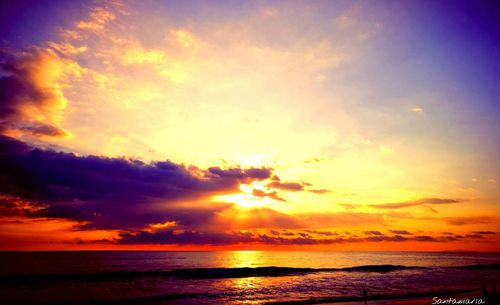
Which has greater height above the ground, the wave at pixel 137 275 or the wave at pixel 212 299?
the wave at pixel 212 299

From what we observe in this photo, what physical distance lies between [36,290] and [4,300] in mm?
6960

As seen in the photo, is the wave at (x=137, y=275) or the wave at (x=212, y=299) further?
the wave at (x=137, y=275)

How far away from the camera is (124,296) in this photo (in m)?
33.8

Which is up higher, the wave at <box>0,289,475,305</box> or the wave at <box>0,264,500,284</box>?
the wave at <box>0,289,475,305</box>

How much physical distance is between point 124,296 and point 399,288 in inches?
1304

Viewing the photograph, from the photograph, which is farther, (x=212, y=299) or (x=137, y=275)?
(x=137, y=275)

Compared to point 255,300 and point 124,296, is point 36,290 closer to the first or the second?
point 124,296

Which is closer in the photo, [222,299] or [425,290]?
[222,299]

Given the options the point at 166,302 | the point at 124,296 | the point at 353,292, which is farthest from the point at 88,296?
the point at 353,292

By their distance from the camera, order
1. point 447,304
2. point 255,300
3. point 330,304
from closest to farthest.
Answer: point 447,304 → point 330,304 → point 255,300

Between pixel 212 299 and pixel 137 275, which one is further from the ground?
pixel 212 299

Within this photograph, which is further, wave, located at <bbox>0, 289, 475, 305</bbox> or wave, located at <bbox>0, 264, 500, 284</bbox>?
wave, located at <bbox>0, 264, 500, 284</bbox>

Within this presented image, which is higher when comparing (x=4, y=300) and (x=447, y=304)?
(x=447, y=304)

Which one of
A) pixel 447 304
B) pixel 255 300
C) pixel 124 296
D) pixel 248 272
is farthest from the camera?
pixel 248 272
